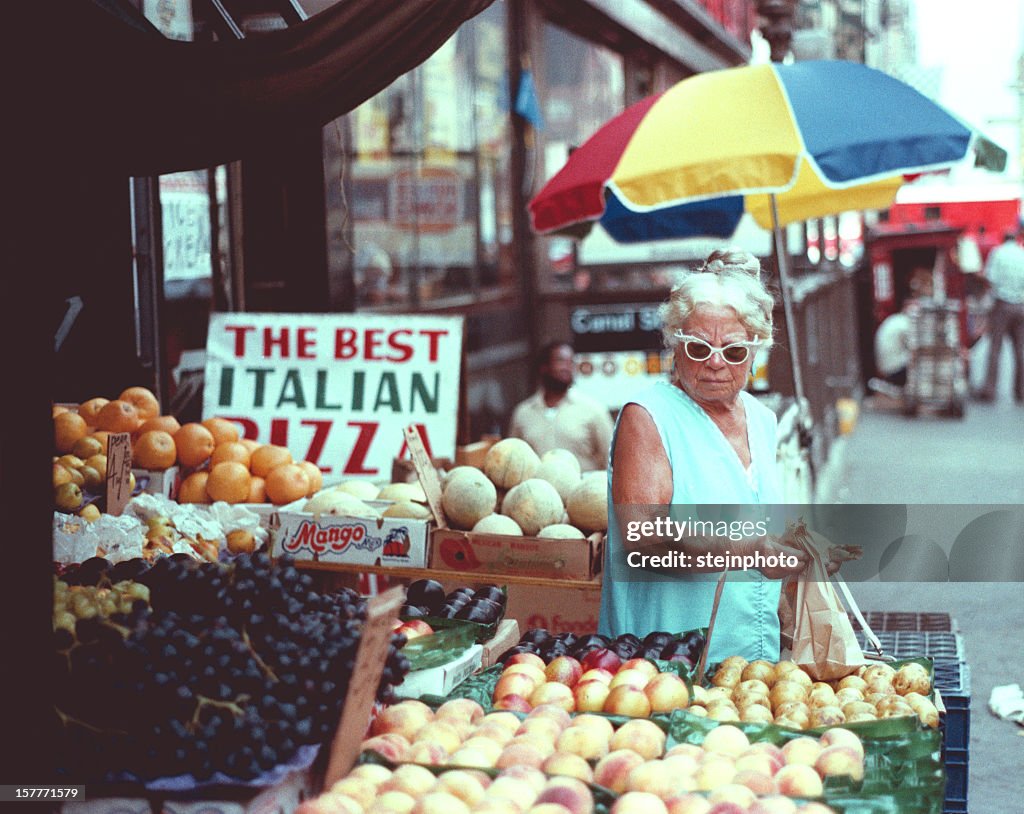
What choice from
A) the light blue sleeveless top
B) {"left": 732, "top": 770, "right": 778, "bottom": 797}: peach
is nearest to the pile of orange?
the light blue sleeveless top

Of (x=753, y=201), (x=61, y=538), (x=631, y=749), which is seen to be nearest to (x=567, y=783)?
(x=631, y=749)

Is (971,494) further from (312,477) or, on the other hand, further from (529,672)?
(529,672)

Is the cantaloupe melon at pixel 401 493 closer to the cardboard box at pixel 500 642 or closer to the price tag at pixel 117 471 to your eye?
the price tag at pixel 117 471

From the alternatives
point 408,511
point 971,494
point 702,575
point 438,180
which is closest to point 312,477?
point 408,511

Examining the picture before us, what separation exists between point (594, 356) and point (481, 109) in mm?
2834

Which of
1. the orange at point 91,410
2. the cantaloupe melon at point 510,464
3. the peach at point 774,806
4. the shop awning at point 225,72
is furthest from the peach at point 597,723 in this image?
the orange at point 91,410

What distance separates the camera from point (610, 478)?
13.3 feet

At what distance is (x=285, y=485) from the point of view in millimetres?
5582

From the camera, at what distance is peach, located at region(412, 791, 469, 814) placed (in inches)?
101

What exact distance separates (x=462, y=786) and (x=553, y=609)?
2654 millimetres

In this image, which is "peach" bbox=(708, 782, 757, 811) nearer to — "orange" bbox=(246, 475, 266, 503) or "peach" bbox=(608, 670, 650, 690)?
"peach" bbox=(608, 670, 650, 690)

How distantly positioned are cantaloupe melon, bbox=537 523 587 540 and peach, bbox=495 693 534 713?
1774mm

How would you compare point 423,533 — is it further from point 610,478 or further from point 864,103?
point 864,103

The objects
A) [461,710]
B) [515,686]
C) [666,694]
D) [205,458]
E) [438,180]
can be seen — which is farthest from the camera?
[438,180]
